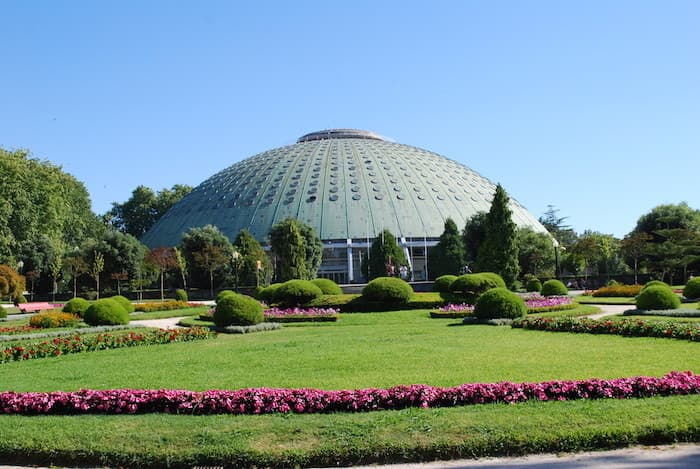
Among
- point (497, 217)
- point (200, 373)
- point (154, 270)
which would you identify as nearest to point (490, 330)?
point (200, 373)

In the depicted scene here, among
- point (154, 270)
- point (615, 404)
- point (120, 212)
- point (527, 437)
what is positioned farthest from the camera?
point (120, 212)

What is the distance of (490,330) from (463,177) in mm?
62154

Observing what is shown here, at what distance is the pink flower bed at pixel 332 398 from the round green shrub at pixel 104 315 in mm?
15432

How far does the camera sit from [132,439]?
703 cm

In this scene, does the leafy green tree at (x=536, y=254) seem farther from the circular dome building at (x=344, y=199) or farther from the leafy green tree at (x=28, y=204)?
the leafy green tree at (x=28, y=204)

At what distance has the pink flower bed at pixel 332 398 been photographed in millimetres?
8109

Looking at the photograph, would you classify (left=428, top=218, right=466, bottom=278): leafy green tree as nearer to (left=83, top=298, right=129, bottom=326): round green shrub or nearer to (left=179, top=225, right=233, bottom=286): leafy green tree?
(left=179, top=225, right=233, bottom=286): leafy green tree

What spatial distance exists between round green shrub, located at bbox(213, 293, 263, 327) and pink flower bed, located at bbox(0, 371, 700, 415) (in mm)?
12436

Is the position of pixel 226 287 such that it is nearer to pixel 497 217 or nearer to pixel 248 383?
pixel 497 217

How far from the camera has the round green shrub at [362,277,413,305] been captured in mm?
27062

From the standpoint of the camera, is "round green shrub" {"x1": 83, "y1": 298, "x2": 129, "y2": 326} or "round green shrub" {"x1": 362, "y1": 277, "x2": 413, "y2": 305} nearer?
"round green shrub" {"x1": 83, "y1": 298, "x2": 129, "y2": 326}

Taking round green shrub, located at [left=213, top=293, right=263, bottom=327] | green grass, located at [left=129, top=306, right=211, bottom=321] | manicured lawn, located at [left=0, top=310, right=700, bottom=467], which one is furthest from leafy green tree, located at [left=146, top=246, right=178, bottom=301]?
Answer: manicured lawn, located at [left=0, top=310, right=700, bottom=467]

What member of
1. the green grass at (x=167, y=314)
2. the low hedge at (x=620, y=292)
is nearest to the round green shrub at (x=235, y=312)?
the green grass at (x=167, y=314)

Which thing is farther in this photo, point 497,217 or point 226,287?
point 226,287
